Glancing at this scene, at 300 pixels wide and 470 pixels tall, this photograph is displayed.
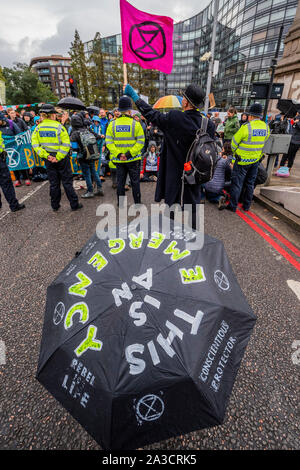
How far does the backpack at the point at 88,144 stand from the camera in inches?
205

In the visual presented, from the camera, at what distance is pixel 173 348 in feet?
3.15

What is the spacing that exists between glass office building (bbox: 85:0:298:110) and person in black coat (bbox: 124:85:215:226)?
1100 inches

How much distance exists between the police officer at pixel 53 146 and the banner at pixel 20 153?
2.40 metres

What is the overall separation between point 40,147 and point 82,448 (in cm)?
479

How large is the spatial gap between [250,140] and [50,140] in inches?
153

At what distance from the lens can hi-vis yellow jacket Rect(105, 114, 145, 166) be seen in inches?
166

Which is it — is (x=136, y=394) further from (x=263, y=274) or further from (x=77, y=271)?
(x=263, y=274)

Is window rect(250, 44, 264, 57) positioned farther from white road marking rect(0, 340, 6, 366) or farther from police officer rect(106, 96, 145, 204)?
white road marking rect(0, 340, 6, 366)

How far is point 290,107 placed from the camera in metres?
8.09

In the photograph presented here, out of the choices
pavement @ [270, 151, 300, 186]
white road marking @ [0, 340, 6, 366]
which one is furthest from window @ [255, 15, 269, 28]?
white road marking @ [0, 340, 6, 366]

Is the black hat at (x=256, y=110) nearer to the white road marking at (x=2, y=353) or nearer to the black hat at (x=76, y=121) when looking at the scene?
the black hat at (x=76, y=121)

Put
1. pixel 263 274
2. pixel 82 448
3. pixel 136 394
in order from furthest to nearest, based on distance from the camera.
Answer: pixel 263 274 → pixel 82 448 → pixel 136 394

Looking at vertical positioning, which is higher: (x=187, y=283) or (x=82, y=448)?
(x=187, y=283)

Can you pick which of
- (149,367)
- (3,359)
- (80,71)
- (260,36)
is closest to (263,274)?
(149,367)
